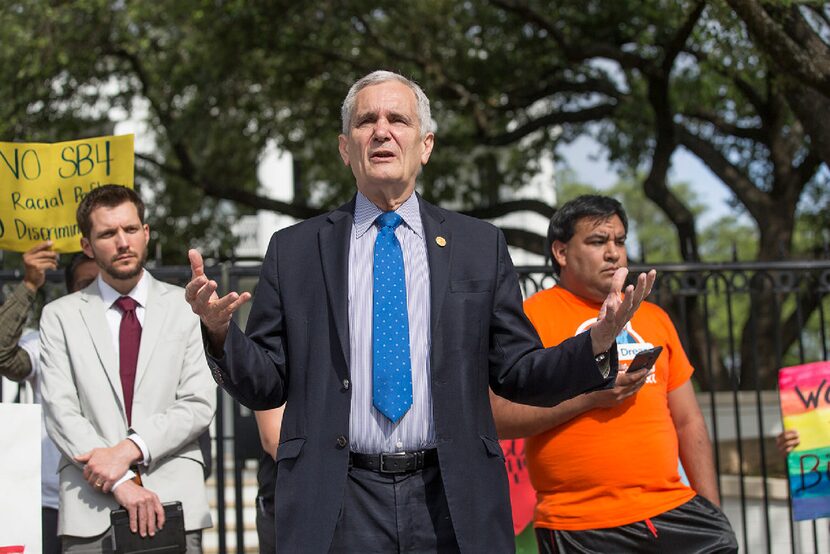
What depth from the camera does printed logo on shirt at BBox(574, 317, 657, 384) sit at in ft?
13.0

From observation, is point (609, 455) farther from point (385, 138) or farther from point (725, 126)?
point (725, 126)

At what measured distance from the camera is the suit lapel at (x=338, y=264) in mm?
2809

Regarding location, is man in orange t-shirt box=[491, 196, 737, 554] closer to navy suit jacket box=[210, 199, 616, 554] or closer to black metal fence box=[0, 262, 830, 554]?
navy suit jacket box=[210, 199, 616, 554]

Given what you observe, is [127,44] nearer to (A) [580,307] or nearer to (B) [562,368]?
(A) [580,307]

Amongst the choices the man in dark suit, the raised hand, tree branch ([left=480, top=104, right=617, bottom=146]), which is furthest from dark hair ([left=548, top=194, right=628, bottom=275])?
tree branch ([left=480, top=104, right=617, bottom=146])

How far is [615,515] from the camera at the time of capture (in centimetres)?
381

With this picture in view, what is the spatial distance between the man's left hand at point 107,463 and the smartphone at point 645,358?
6.42ft

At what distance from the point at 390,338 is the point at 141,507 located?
5.56 ft

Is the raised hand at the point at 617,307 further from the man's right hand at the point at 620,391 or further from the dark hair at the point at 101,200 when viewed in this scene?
the dark hair at the point at 101,200

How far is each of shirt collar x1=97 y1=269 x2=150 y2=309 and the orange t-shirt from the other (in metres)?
1.67

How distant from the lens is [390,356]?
2.77 m

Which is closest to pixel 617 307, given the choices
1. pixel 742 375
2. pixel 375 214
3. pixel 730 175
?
pixel 375 214

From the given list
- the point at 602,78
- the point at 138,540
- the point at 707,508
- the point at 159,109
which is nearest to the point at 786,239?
the point at 602,78

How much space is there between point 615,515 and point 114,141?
120 inches
